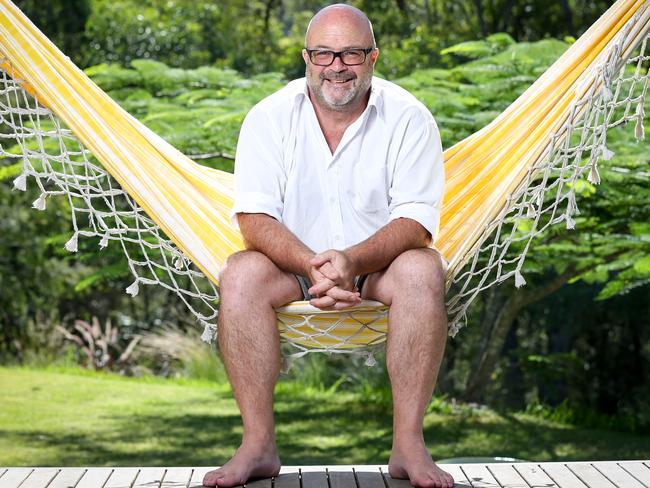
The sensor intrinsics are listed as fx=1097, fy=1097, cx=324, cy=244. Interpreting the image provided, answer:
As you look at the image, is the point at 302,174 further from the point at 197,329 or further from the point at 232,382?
the point at 197,329

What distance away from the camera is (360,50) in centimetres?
253

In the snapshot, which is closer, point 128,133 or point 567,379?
point 128,133

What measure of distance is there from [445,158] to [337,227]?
1.68 feet

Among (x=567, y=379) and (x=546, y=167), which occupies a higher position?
(x=546, y=167)

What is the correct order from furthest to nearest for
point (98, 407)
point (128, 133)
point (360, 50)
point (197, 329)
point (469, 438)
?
point (197, 329), point (98, 407), point (469, 438), point (128, 133), point (360, 50)

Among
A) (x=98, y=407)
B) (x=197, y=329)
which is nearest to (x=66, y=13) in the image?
(x=197, y=329)

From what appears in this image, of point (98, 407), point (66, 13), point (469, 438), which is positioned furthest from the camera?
point (66, 13)

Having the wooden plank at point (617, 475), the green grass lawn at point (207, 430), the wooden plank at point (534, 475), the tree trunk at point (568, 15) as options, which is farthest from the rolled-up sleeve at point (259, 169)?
the tree trunk at point (568, 15)

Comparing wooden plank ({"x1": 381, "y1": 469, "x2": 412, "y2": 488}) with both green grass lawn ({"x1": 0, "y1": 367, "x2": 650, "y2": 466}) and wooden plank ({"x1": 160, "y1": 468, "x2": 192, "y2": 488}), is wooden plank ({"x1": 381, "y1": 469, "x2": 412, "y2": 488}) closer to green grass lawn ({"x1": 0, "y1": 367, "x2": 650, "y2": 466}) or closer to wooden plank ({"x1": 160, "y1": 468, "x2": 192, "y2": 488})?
wooden plank ({"x1": 160, "y1": 468, "x2": 192, "y2": 488})

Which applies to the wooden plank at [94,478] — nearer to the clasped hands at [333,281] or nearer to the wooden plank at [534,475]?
the clasped hands at [333,281]

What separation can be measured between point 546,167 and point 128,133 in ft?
3.50

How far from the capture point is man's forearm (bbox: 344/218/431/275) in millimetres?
2344

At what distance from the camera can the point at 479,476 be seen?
2.57 m

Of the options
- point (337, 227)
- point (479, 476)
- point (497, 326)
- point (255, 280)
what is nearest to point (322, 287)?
point (255, 280)
